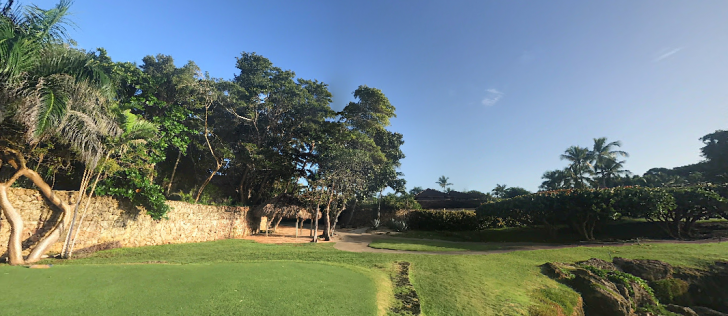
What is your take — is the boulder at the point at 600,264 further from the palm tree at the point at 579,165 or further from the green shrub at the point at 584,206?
the palm tree at the point at 579,165

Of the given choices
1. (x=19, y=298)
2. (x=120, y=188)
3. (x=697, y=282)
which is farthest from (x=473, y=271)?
(x=120, y=188)

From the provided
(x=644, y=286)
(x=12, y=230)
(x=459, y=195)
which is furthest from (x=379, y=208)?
(x=12, y=230)

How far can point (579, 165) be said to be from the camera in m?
38.1

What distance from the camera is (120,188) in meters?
11.7

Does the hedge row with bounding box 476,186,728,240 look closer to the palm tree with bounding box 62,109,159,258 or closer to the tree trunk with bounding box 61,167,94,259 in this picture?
the palm tree with bounding box 62,109,159,258

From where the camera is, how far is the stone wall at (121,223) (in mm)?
9263

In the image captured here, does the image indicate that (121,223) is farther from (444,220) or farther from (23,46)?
(444,220)

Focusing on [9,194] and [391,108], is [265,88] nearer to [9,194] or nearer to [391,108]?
[391,108]

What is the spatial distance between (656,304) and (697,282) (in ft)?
7.86

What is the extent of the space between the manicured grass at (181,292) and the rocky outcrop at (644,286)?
5678mm

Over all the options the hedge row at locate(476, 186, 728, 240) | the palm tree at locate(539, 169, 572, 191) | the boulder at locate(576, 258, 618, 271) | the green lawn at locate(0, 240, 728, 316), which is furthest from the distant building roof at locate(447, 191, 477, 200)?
the boulder at locate(576, 258, 618, 271)

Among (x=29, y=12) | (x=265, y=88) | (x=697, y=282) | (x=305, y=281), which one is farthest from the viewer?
(x=265, y=88)

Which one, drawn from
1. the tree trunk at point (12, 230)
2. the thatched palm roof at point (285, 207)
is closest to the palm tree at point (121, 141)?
the tree trunk at point (12, 230)

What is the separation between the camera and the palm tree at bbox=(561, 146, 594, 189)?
1479 inches
